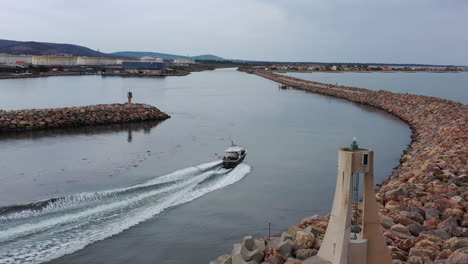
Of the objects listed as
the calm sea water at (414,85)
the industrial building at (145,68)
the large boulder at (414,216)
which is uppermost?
the industrial building at (145,68)

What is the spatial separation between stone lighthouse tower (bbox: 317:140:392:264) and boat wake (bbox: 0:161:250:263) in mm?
5215

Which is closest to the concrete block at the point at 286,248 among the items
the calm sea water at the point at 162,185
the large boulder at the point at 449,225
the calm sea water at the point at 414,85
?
the calm sea water at the point at 162,185

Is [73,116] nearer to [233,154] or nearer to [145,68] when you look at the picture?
[233,154]

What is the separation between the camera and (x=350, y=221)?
5602 mm

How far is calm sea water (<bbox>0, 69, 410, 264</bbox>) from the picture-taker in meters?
8.80

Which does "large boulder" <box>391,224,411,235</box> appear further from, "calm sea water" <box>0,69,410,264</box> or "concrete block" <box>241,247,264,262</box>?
"calm sea water" <box>0,69,410,264</box>

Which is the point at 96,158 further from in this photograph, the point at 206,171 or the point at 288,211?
the point at 288,211

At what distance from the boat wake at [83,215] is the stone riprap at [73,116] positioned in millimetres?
12579

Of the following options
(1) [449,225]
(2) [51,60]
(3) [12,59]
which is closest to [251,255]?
(1) [449,225]

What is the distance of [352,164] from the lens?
549 centimetres

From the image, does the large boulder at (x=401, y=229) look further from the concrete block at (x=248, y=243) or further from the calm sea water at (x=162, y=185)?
the calm sea water at (x=162, y=185)

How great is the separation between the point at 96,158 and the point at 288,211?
8592 millimetres

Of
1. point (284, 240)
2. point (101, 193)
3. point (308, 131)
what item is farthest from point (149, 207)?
point (308, 131)

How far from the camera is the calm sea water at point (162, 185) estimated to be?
28.9ft
